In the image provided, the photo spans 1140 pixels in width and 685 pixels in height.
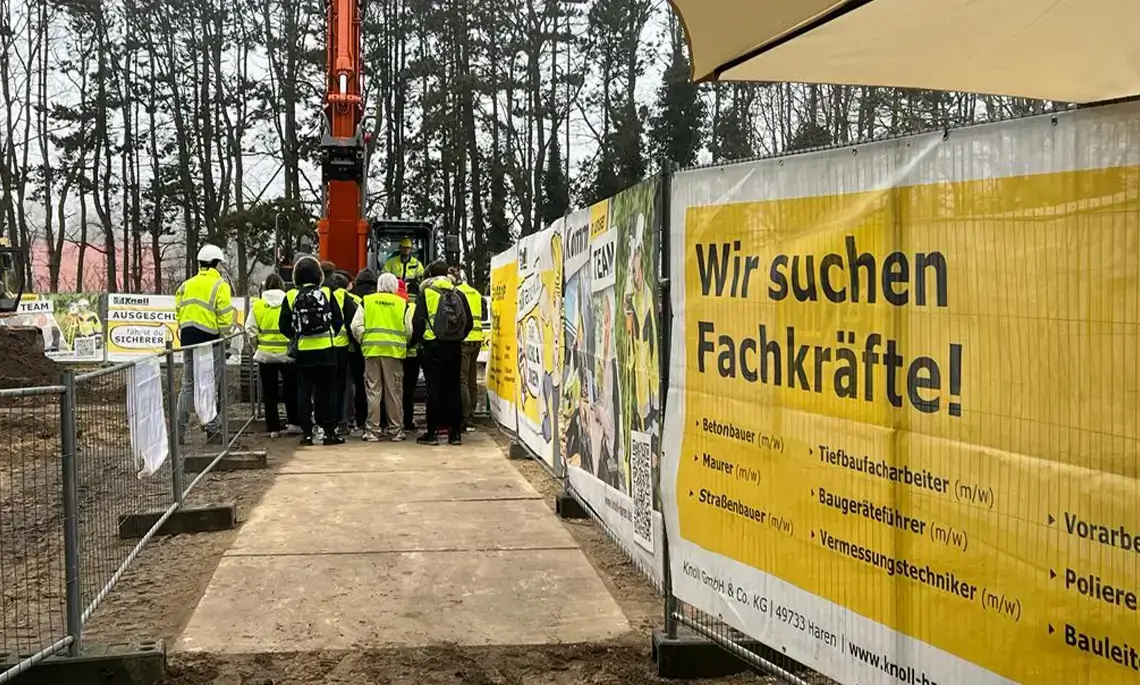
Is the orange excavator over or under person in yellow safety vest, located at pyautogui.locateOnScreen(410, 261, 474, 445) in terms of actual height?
over

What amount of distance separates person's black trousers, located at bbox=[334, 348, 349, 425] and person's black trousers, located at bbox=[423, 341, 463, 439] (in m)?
1.00

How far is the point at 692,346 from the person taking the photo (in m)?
3.98

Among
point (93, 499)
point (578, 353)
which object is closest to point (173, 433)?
point (93, 499)

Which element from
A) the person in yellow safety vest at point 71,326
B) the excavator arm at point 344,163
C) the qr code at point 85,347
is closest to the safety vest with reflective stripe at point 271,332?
the excavator arm at point 344,163

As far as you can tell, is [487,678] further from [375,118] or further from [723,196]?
[375,118]

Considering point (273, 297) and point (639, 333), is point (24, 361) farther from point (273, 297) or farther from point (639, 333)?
point (639, 333)

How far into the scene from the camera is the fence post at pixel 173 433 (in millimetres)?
6633

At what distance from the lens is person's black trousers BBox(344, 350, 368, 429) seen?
11805 millimetres

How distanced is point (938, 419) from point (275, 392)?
9834 mm

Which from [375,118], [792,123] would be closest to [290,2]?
[375,118]

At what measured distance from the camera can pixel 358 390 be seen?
12031 millimetres

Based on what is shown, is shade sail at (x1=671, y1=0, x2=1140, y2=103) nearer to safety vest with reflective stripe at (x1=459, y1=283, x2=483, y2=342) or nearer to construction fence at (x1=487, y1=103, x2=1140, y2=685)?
construction fence at (x1=487, y1=103, x2=1140, y2=685)

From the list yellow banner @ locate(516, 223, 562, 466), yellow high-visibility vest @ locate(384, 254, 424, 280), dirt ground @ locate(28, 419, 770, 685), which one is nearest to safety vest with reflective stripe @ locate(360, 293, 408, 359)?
yellow banner @ locate(516, 223, 562, 466)

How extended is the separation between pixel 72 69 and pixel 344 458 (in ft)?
138
